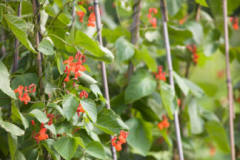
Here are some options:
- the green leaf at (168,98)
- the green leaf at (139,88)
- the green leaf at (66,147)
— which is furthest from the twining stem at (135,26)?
the green leaf at (66,147)

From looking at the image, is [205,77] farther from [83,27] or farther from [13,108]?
[13,108]

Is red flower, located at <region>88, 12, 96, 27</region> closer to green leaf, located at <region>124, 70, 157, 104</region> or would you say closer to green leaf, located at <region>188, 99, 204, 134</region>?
green leaf, located at <region>124, 70, 157, 104</region>

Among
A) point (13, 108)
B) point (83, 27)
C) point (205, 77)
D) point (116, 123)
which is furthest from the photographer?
point (205, 77)

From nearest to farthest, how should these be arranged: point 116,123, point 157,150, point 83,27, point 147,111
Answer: point 116,123 < point 83,27 < point 147,111 < point 157,150

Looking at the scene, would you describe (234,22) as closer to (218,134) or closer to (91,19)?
(218,134)

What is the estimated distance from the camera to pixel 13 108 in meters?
0.80

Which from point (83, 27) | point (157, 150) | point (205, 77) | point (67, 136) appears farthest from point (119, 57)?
point (205, 77)

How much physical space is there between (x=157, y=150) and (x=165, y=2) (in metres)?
0.76

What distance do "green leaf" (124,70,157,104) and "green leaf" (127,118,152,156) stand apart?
4.8 inches

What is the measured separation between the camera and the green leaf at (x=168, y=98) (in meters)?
1.06

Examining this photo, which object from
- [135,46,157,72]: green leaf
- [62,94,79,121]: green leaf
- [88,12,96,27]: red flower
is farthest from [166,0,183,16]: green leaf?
[62,94,79,121]: green leaf

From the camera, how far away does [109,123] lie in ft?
3.02

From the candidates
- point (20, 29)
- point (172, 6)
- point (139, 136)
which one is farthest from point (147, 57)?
point (20, 29)

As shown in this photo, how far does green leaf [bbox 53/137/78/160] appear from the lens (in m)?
0.83
